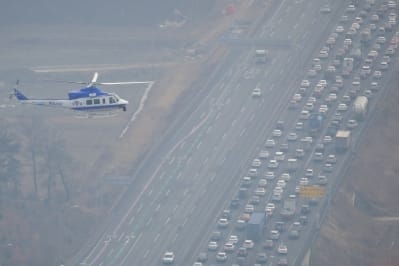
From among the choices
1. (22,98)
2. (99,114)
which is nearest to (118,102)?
(99,114)

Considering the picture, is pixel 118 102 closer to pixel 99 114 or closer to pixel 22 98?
pixel 99 114
